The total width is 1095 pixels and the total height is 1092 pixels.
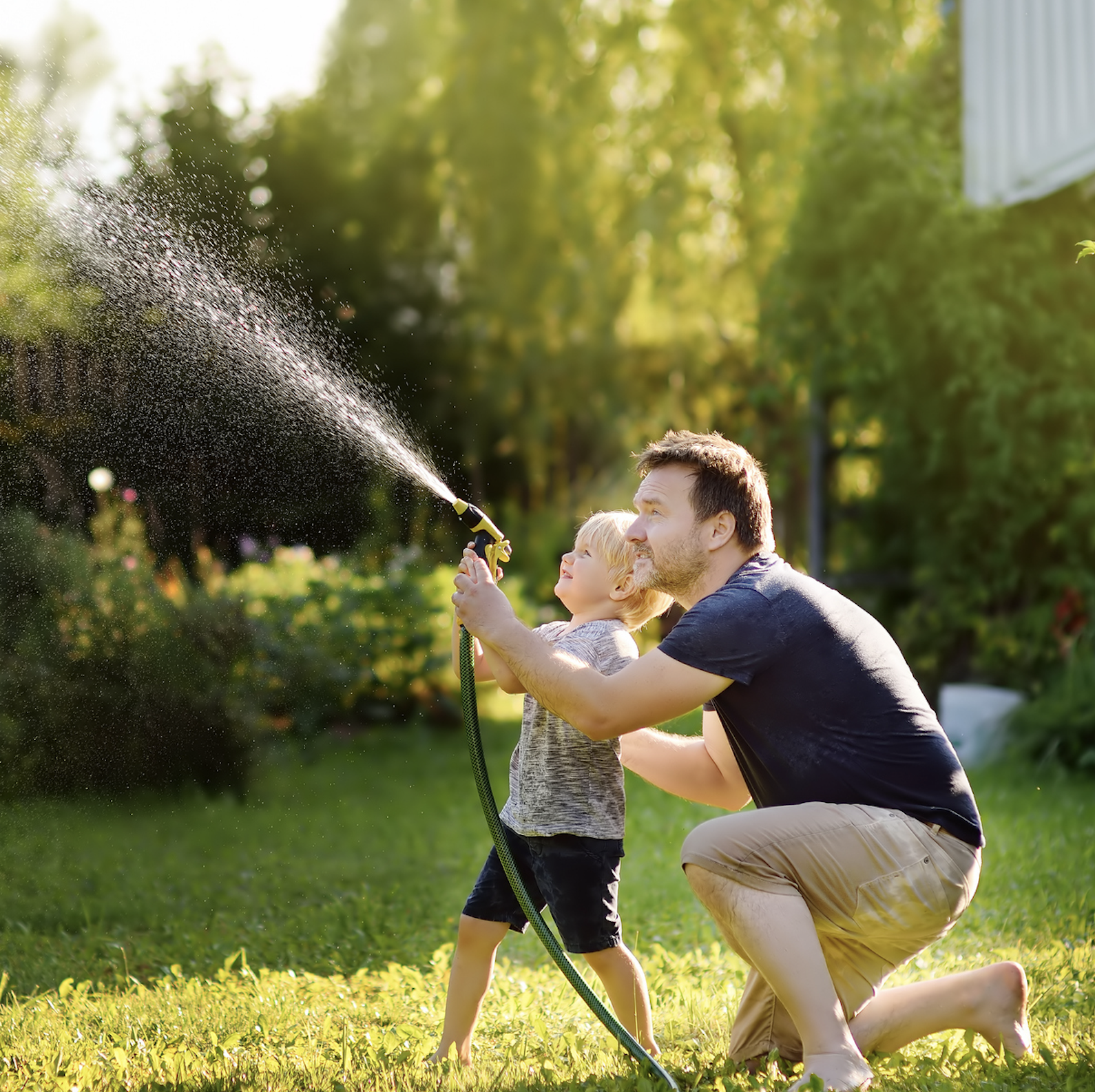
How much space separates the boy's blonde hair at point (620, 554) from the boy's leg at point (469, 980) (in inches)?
28.6

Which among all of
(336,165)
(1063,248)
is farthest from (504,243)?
(1063,248)

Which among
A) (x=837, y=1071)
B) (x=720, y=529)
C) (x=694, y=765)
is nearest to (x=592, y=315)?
(x=694, y=765)

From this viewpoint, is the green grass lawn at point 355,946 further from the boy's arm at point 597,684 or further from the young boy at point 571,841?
the boy's arm at point 597,684

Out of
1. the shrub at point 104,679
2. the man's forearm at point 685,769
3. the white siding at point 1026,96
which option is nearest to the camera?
the man's forearm at point 685,769

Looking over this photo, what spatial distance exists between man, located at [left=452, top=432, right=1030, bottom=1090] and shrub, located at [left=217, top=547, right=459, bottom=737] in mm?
4140

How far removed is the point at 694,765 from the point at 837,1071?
0.73m

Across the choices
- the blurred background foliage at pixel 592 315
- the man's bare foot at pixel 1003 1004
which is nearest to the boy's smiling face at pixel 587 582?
the man's bare foot at pixel 1003 1004

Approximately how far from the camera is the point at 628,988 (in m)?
2.55

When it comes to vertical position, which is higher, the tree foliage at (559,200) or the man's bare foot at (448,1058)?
the tree foliage at (559,200)

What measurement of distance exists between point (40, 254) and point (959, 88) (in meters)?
5.18

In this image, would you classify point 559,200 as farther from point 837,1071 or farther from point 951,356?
point 837,1071

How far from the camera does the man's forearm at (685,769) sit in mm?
2703

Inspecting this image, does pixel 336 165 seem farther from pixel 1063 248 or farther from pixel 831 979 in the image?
pixel 831 979

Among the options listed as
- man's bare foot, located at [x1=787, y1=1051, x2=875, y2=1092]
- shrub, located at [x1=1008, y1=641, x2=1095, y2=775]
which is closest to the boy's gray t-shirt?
man's bare foot, located at [x1=787, y1=1051, x2=875, y2=1092]
